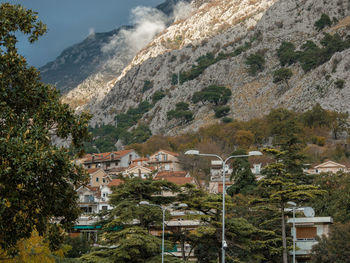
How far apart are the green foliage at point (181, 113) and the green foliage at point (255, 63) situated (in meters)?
23.7

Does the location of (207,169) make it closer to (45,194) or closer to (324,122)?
(324,122)

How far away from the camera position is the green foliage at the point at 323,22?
14050 centimetres

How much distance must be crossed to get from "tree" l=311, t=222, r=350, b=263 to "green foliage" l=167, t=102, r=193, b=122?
3861 inches

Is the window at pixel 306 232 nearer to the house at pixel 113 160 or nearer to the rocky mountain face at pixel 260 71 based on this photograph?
the rocky mountain face at pixel 260 71

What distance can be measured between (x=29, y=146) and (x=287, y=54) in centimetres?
12853

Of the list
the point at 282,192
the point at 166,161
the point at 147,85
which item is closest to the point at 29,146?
the point at 282,192

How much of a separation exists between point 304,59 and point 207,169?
53.1m

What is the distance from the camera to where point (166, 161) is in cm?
9725

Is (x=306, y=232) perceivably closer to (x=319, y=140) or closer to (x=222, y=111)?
(x=319, y=140)

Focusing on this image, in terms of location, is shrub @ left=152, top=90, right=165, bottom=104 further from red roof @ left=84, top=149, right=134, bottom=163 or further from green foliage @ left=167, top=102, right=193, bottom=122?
red roof @ left=84, top=149, right=134, bottom=163

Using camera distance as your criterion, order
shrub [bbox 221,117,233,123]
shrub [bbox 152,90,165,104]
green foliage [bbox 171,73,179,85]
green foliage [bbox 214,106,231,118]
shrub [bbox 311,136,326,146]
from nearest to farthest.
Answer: shrub [bbox 311,136,326,146] → shrub [bbox 221,117,233,123] → green foliage [bbox 214,106,231,118] → shrub [bbox 152,90,165,104] → green foliage [bbox 171,73,179,85]

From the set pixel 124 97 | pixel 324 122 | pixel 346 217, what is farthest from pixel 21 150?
pixel 124 97

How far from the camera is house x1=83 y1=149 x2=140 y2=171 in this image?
10881cm

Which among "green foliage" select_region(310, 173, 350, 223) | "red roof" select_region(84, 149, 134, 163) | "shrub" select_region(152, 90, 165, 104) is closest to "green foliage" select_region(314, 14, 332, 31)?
"shrub" select_region(152, 90, 165, 104)
